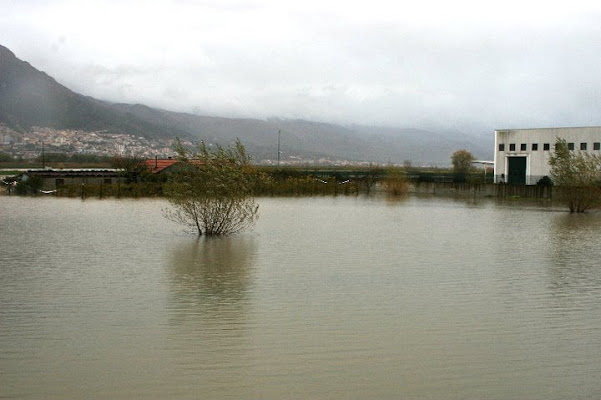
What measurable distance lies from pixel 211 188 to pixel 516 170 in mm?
57060

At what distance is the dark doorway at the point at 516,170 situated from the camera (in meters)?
75.1

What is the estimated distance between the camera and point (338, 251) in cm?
2142

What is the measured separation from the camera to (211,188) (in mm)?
24703

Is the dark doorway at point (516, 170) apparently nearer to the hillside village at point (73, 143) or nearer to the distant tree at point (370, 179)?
the distant tree at point (370, 179)

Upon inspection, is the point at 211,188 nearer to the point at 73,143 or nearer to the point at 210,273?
the point at 210,273

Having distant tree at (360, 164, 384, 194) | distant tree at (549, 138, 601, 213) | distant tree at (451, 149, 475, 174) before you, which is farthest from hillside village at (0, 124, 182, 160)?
distant tree at (549, 138, 601, 213)

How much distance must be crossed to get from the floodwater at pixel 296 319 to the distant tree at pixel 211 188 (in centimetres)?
176

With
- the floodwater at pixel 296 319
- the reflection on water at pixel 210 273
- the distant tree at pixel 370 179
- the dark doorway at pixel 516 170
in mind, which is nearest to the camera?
the floodwater at pixel 296 319

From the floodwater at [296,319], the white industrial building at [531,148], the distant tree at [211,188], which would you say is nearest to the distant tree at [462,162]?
the white industrial building at [531,148]

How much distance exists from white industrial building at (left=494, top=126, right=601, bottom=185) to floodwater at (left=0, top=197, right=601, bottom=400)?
48.9 metres

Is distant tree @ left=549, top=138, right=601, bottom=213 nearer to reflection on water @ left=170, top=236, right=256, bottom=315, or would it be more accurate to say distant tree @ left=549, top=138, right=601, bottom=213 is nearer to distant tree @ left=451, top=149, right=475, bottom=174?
reflection on water @ left=170, top=236, right=256, bottom=315

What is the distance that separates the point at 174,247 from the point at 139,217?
1247cm

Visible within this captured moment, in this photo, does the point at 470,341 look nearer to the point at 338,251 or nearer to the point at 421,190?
the point at 338,251

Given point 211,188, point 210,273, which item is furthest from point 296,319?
point 211,188
